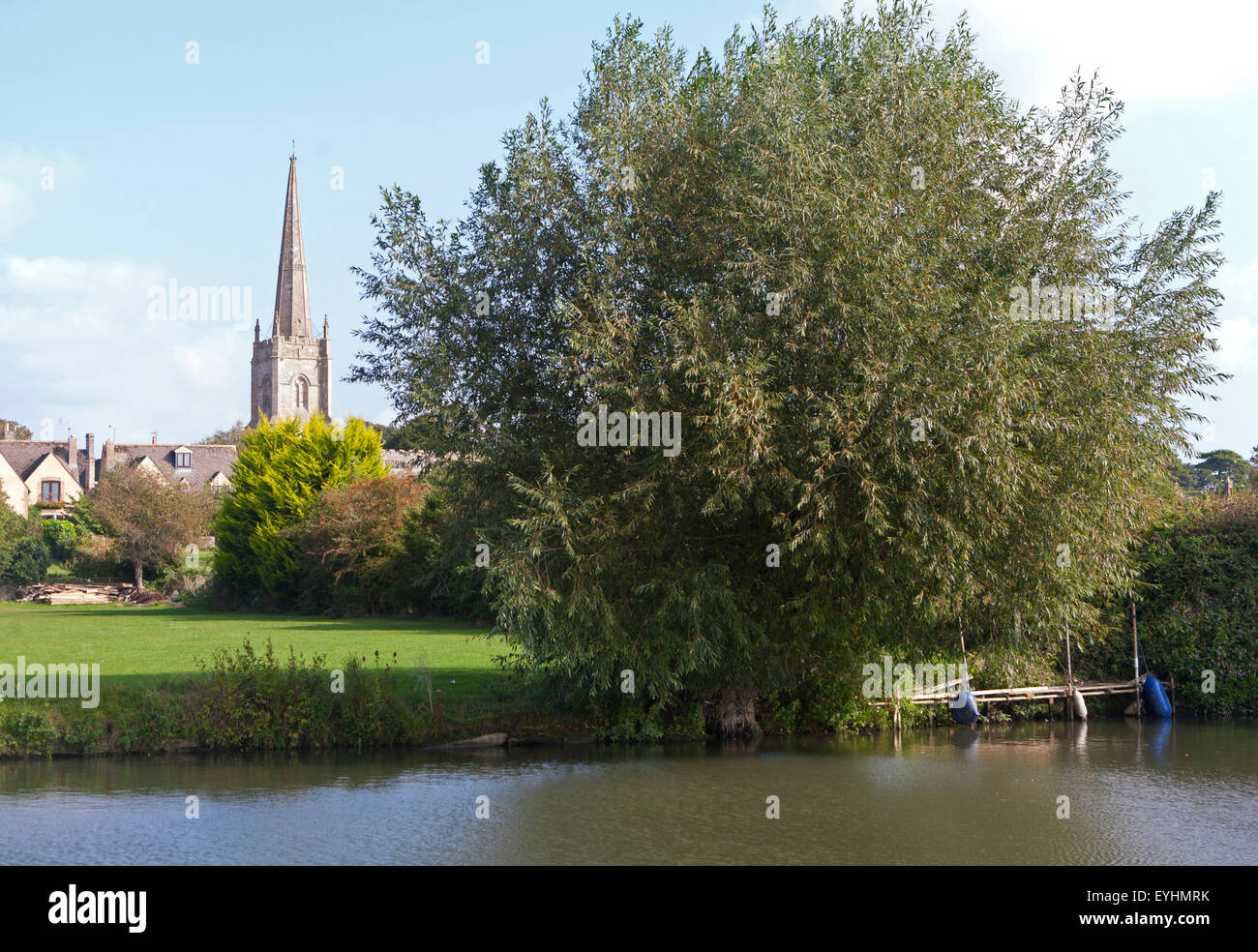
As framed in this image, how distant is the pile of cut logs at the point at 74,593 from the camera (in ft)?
171

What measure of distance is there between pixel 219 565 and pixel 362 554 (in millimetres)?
9401

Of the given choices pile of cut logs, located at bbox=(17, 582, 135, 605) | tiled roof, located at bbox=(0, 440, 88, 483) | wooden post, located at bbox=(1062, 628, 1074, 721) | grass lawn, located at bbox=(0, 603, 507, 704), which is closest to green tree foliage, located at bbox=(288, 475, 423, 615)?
grass lawn, located at bbox=(0, 603, 507, 704)

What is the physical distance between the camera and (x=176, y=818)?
13.6 meters

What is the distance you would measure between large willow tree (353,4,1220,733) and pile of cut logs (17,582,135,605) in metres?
38.9

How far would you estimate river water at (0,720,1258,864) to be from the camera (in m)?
12.4

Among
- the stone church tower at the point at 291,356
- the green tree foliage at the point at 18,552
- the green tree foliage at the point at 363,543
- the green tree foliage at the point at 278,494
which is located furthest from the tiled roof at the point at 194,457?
the green tree foliage at the point at 363,543

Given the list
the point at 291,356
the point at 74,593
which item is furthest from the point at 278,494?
the point at 291,356

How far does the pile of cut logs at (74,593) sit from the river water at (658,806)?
3874 centimetres

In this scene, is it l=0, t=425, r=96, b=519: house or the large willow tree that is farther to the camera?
l=0, t=425, r=96, b=519: house

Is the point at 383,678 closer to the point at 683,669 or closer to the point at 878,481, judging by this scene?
the point at 683,669

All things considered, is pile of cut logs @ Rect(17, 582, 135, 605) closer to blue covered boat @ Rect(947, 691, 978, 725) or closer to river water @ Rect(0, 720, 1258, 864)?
river water @ Rect(0, 720, 1258, 864)

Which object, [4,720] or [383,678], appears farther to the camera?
[383,678]

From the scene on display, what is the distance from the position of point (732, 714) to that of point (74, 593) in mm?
42746
